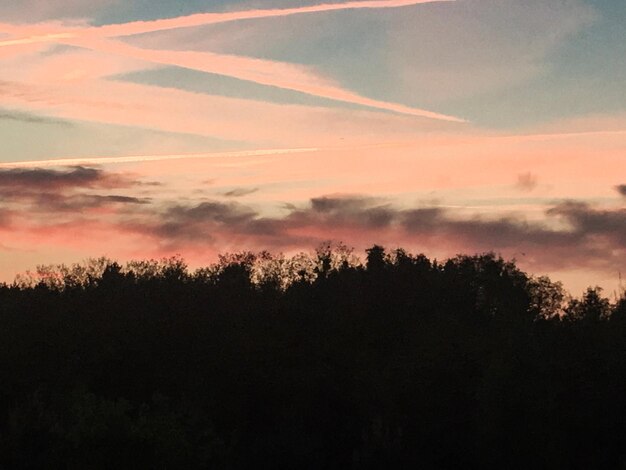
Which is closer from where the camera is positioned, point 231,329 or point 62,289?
point 231,329

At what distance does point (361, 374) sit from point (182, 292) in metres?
22.8

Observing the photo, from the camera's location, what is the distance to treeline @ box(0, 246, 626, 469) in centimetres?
5644

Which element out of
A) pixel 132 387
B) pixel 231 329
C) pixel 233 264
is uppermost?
pixel 233 264

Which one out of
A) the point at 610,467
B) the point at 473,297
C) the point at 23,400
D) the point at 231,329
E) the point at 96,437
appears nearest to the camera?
the point at 96,437

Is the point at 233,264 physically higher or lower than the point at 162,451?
higher

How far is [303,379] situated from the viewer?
70812 mm

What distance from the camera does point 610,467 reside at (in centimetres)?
5969

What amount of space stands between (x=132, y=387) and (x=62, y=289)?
2985 centimetres

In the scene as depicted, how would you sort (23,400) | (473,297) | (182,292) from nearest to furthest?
1. (23,400)
2. (182,292)
3. (473,297)

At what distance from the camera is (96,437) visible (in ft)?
169

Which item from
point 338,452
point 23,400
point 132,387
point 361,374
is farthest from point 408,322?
point 23,400

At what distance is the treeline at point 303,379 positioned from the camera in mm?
56438

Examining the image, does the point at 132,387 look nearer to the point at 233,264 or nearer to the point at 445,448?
the point at 445,448

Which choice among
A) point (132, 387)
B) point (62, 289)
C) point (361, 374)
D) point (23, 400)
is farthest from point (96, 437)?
point (62, 289)
